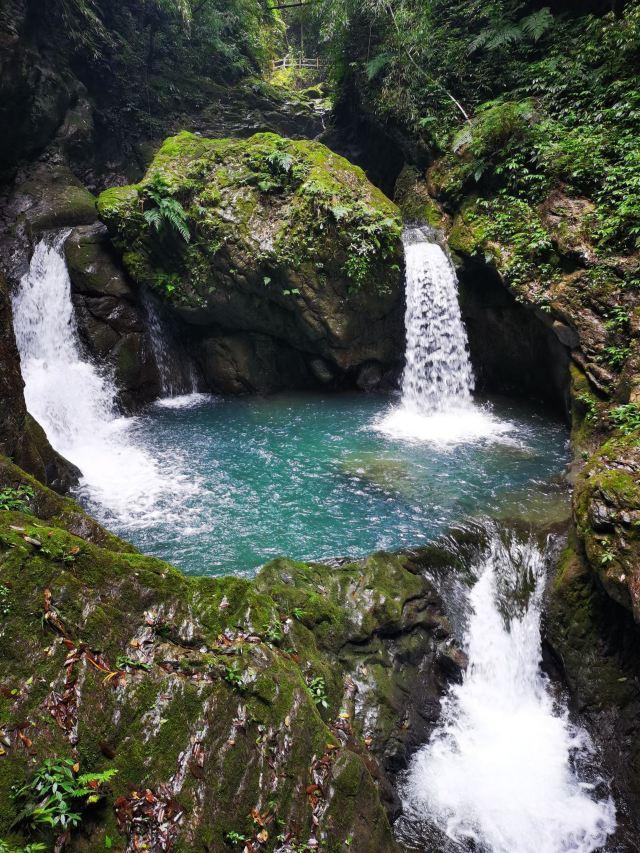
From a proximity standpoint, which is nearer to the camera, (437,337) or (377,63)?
(437,337)

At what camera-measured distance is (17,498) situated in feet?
12.7

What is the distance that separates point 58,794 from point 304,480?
6.55 meters

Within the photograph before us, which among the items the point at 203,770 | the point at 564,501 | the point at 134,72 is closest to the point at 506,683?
the point at 564,501

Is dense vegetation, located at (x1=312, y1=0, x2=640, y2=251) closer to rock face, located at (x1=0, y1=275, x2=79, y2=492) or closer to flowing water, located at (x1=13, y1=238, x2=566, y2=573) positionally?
flowing water, located at (x1=13, y1=238, x2=566, y2=573)

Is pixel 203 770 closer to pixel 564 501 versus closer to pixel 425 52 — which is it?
pixel 564 501

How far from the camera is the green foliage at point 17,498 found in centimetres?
374

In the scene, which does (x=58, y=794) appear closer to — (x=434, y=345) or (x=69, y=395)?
(x=69, y=395)

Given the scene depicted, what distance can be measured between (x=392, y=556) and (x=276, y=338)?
26.8 ft

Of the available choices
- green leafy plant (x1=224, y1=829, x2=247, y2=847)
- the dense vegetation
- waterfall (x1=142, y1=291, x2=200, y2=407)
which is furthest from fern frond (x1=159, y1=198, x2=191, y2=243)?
green leafy plant (x1=224, y1=829, x2=247, y2=847)

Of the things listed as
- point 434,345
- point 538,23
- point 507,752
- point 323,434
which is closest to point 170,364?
point 323,434

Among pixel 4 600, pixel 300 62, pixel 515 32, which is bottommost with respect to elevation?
pixel 4 600

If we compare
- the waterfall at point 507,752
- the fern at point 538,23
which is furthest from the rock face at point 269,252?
the waterfall at point 507,752

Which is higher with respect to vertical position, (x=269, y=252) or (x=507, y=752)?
(x=269, y=252)

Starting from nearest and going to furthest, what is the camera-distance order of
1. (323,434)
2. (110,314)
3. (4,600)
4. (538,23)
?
1. (4,600)
2. (323,434)
3. (110,314)
4. (538,23)
